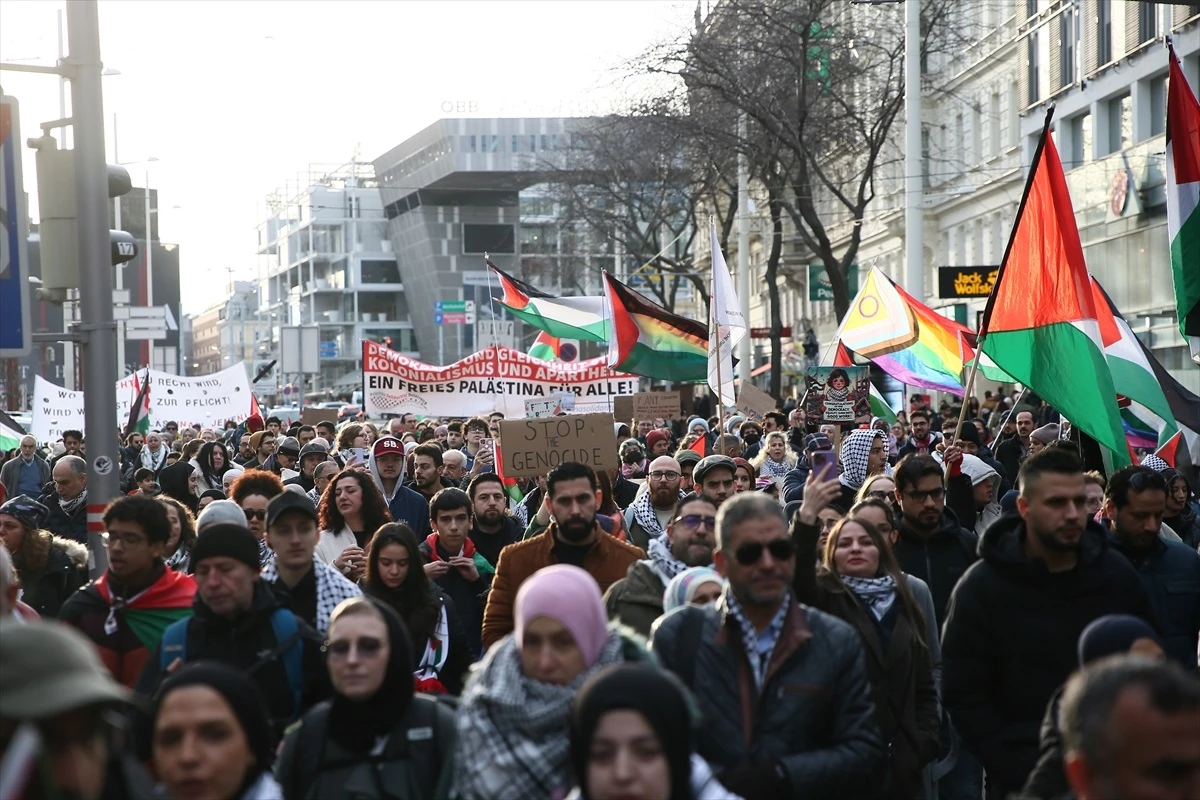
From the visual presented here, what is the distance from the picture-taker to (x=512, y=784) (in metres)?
4.18

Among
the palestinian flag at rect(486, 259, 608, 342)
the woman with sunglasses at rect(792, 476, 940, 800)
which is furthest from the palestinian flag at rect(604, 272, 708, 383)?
the woman with sunglasses at rect(792, 476, 940, 800)

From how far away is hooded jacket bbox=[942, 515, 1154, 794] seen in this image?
206 inches

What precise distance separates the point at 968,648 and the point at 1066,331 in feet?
17.6

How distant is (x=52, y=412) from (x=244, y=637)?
69.5 ft

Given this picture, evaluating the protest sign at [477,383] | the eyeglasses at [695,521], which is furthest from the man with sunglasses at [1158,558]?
the protest sign at [477,383]

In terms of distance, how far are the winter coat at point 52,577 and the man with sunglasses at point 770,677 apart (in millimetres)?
3804

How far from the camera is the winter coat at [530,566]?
6941 mm

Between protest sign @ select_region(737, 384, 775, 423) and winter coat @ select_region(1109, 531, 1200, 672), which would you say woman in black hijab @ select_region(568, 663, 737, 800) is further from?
protest sign @ select_region(737, 384, 775, 423)

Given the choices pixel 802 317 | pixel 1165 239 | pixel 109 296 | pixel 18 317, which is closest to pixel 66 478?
pixel 109 296

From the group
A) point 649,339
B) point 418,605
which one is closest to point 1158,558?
point 418,605

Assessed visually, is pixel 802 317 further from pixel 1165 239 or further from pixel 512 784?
pixel 512 784

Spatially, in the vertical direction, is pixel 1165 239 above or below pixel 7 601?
above

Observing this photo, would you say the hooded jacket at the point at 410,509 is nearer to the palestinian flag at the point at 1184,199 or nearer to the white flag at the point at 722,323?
the palestinian flag at the point at 1184,199

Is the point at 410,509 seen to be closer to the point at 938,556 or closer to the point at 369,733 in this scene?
the point at 938,556
